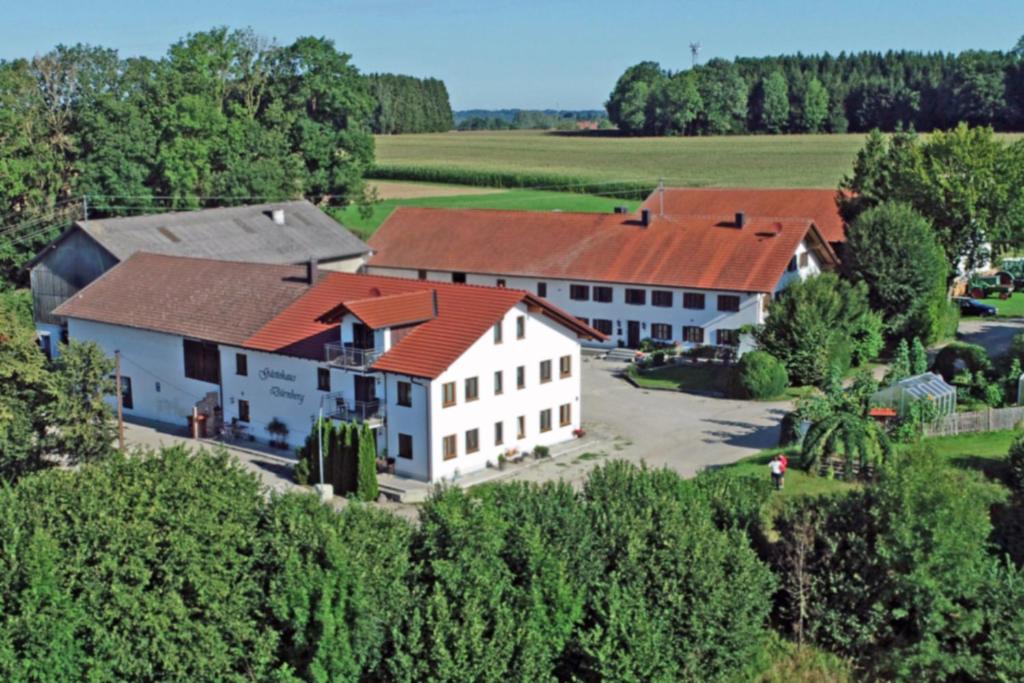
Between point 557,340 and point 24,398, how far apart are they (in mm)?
18356

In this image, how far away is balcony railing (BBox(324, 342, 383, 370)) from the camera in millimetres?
41719

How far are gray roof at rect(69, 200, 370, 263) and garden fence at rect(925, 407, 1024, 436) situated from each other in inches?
1413

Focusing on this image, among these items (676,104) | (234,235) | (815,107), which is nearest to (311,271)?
(234,235)

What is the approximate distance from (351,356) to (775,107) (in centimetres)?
12070

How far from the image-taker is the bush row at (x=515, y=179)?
11218 cm

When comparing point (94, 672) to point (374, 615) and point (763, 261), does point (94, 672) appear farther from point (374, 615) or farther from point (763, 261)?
point (763, 261)

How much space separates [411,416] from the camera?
4094 centimetres

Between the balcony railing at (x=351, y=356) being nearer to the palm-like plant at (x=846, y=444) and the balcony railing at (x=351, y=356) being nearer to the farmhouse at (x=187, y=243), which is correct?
the palm-like plant at (x=846, y=444)

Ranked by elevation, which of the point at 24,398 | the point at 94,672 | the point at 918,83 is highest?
the point at 918,83

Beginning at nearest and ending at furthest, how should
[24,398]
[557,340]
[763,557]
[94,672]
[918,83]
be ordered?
[94,672] < [763,557] < [24,398] < [557,340] < [918,83]

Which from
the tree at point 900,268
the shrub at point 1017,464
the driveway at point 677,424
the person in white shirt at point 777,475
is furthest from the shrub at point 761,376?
the shrub at point 1017,464

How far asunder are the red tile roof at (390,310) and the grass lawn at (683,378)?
44.6 feet

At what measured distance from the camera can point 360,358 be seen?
4194 centimetres

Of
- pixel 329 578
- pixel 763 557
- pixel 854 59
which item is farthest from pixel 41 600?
pixel 854 59
